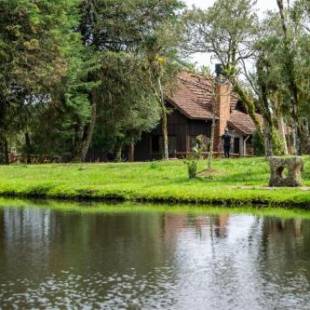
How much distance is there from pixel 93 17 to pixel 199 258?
40384 mm

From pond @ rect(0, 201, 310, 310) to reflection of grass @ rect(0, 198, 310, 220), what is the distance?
38cm

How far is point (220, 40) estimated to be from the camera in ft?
152

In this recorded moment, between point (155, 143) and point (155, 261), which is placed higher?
point (155, 143)

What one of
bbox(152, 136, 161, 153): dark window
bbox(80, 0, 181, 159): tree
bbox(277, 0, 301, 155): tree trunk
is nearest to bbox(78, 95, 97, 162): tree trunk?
bbox(80, 0, 181, 159): tree

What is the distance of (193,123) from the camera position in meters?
62.9

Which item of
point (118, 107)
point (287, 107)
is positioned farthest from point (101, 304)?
point (118, 107)

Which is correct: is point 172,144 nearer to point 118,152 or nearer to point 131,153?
point 131,153

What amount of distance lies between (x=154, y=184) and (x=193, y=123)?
30506 millimetres

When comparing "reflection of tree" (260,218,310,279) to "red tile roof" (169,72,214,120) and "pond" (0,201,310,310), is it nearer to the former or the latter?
"pond" (0,201,310,310)

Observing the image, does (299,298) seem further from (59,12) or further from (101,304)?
(59,12)

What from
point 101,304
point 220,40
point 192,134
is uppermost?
point 220,40

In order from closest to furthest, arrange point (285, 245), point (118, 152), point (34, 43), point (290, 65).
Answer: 1. point (285, 245)
2. point (290, 65)
3. point (34, 43)
4. point (118, 152)

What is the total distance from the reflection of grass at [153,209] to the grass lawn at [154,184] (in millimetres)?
1029

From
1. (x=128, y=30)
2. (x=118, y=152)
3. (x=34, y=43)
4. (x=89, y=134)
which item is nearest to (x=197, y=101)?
(x=118, y=152)
